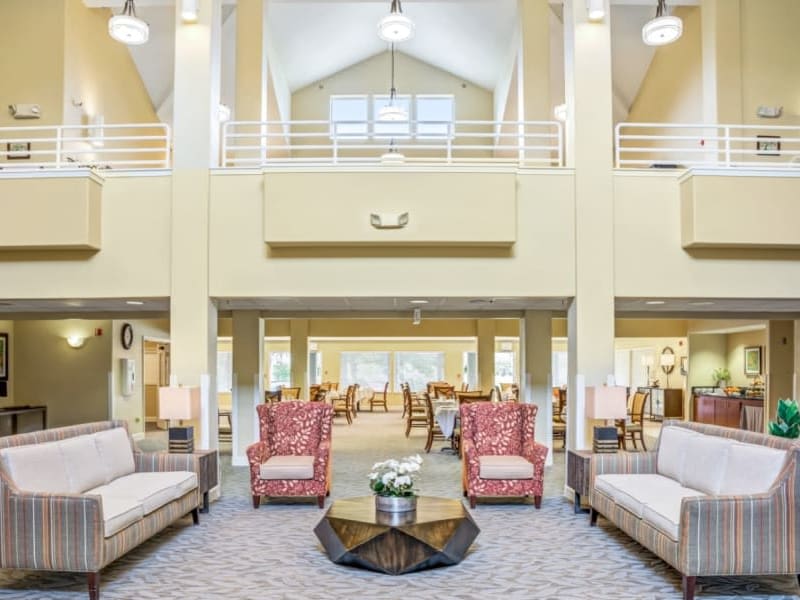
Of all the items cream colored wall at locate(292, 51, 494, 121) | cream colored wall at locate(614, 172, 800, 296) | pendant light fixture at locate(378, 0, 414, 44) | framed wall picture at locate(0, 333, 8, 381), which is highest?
cream colored wall at locate(292, 51, 494, 121)

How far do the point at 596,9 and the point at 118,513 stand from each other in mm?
6462

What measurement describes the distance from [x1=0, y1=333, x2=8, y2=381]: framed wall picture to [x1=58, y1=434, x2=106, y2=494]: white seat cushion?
7477mm

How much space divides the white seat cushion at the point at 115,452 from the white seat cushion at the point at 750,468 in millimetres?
4639

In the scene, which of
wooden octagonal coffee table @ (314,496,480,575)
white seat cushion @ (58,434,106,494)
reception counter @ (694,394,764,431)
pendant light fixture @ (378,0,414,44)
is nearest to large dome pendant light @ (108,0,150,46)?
pendant light fixture @ (378,0,414,44)

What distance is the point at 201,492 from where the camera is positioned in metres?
6.53

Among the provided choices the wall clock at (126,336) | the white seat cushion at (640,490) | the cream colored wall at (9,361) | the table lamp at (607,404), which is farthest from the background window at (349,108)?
the white seat cushion at (640,490)

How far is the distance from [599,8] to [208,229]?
183 inches

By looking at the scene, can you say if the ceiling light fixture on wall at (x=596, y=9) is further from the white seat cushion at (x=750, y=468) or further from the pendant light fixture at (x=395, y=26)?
the white seat cushion at (x=750, y=468)

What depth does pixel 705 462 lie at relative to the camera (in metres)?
5.27

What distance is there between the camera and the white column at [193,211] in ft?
24.4

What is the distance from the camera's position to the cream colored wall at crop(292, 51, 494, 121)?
15.0 m

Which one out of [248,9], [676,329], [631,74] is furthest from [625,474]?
[676,329]

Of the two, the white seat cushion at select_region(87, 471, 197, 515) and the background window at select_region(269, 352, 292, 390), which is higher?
the background window at select_region(269, 352, 292, 390)

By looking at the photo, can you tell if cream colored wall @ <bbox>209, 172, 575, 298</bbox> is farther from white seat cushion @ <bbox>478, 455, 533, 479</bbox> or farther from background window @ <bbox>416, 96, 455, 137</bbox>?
background window @ <bbox>416, 96, 455, 137</bbox>
